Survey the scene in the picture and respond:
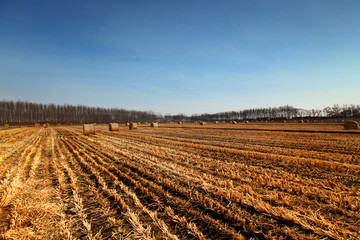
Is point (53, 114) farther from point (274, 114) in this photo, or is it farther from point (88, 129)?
point (274, 114)

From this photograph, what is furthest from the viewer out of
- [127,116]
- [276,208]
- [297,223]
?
[127,116]

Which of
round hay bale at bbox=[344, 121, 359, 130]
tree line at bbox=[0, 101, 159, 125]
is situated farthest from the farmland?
tree line at bbox=[0, 101, 159, 125]

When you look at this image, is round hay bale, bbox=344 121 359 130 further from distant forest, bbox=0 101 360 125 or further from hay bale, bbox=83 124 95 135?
distant forest, bbox=0 101 360 125

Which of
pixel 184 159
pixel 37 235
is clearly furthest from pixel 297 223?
pixel 184 159

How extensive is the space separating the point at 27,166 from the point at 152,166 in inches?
229

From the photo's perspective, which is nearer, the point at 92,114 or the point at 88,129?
the point at 88,129

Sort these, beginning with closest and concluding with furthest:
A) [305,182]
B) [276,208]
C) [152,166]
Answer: [276,208], [305,182], [152,166]

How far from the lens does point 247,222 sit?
3.29m

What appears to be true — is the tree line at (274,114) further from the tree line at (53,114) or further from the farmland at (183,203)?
the farmland at (183,203)

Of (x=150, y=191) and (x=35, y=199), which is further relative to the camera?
(x=150, y=191)

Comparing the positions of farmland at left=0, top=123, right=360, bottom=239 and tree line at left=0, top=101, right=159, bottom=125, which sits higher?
tree line at left=0, top=101, right=159, bottom=125

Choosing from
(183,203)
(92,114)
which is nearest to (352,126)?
(183,203)

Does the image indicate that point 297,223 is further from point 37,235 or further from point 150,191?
point 37,235

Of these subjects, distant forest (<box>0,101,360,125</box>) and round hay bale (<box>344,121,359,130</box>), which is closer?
round hay bale (<box>344,121,359,130</box>)
